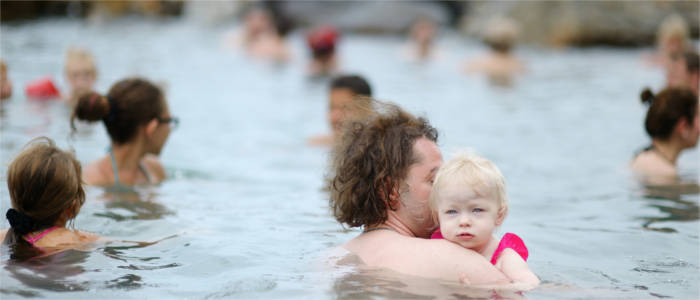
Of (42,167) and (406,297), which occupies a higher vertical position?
(42,167)

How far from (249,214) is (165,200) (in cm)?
70

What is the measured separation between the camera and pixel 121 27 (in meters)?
23.2

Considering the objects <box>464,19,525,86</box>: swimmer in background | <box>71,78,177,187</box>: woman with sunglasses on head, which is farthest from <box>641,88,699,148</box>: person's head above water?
<box>464,19,525,86</box>: swimmer in background

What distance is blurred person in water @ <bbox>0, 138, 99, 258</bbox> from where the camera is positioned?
3.95 metres

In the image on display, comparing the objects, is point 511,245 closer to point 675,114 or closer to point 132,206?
point 132,206

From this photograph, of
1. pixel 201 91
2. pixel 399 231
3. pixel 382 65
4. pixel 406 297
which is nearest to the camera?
pixel 406 297

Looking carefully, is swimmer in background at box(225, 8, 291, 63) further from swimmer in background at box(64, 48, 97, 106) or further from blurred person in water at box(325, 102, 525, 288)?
blurred person in water at box(325, 102, 525, 288)

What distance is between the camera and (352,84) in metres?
7.97


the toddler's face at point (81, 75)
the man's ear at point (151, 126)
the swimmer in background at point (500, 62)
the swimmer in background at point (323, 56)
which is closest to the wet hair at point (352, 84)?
the man's ear at point (151, 126)

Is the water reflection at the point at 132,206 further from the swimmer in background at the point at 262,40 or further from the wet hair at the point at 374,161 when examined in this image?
the swimmer in background at the point at 262,40

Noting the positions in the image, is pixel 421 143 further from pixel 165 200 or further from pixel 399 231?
pixel 165 200

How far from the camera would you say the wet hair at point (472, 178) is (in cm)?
352

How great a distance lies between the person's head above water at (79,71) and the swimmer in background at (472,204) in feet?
21.2

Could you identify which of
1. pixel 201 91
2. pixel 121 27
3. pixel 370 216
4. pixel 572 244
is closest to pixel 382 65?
pixel 201 91
